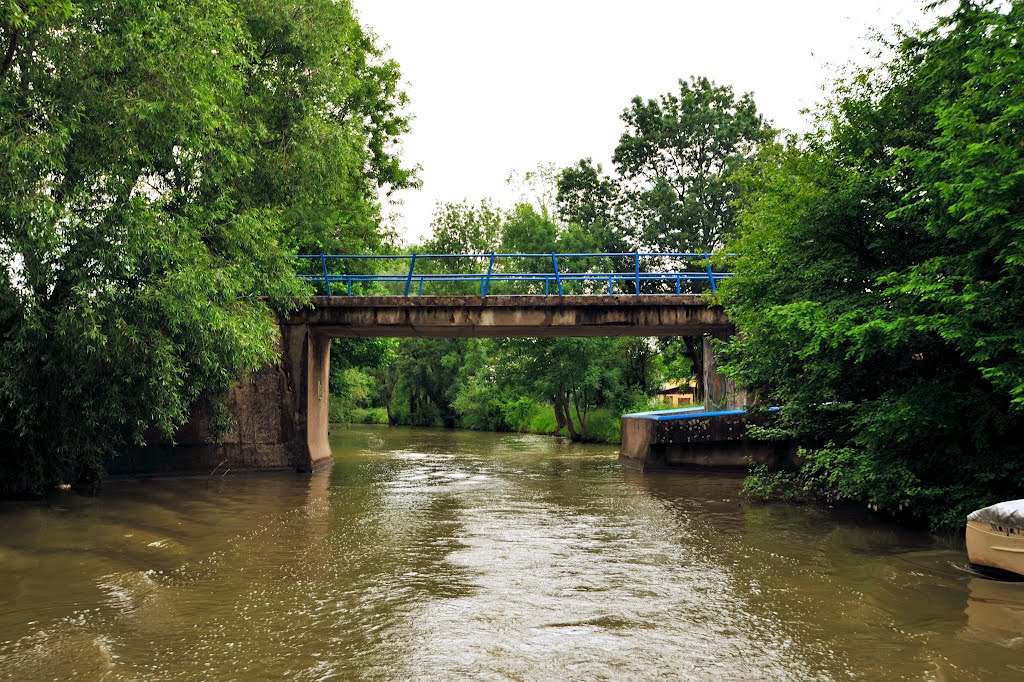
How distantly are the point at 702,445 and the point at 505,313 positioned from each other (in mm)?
5908

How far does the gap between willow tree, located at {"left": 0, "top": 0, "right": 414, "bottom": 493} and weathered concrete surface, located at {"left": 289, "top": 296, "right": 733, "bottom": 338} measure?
4.85 metres

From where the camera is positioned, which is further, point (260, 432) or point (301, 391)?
point (301, 391)

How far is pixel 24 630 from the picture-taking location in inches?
263

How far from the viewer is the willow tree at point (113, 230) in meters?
12.0

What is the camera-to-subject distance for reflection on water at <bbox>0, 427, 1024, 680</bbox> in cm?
588

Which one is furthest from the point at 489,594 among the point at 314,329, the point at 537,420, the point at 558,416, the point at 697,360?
the point at 537,420

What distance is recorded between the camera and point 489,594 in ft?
26.0

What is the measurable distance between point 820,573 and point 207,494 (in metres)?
11.9

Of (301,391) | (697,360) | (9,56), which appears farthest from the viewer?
(697,360)

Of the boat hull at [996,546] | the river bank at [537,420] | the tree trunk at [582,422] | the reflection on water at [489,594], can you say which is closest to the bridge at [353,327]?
the reflection on water at [489,594]

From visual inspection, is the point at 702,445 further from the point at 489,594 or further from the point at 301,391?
the point at 489,594

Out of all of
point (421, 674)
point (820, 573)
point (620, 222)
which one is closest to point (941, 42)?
point (820, 573)

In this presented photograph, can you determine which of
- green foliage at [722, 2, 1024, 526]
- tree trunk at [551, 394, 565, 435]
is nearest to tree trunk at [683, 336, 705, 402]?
tree trunk at [551, 394, 565, 435]

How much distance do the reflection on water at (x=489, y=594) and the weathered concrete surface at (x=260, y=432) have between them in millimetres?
4966
